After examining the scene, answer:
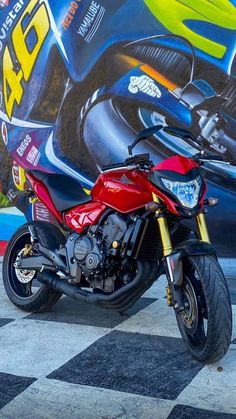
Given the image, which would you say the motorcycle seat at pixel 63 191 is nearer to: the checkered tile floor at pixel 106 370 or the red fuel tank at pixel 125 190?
the red fuel tank at pixel 125 190

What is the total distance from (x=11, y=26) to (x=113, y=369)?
4.96 m

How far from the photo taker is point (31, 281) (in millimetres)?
4770

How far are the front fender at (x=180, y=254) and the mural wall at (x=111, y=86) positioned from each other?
1811 millimetres

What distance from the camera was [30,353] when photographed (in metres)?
3.79

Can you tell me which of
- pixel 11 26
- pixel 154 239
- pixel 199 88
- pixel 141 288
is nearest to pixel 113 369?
pixel 141 288

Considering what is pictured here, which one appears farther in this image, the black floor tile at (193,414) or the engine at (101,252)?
the engine at (101,252)

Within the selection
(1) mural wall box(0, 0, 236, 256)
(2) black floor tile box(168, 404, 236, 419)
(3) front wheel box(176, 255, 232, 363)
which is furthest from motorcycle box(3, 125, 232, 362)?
(1) mural wall box(0, 0, 236, 256)

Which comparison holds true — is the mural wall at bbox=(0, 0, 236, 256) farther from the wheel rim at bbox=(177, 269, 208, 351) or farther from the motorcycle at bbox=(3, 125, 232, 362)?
the wheel rim at bbox=(177, 269, 208, 351)

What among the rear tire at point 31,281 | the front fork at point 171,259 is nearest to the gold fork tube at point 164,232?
the front fork at point 171,259

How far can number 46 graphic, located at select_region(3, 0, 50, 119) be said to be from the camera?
6.80 m

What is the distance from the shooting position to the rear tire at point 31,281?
14.9 ft

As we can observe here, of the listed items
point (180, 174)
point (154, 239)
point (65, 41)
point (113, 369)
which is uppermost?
point (65, 41)

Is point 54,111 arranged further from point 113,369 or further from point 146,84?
point 113,369

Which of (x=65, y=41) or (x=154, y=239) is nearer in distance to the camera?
(x=154, y=239)
